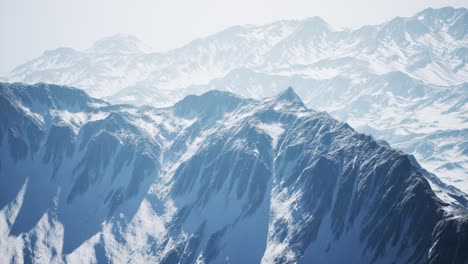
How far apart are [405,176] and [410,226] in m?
24.3

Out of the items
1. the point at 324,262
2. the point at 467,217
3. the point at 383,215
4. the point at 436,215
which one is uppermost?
the point at 467,217

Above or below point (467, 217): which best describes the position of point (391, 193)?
below

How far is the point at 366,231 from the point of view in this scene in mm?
198625

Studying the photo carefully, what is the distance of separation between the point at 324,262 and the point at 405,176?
46.3 m

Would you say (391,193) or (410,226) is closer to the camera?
(410,226)

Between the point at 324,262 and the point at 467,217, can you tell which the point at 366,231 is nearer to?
the point at 324,262

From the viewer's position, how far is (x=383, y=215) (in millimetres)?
195875

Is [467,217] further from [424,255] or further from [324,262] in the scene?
[324,262]

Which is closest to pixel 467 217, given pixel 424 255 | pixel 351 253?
pixel 424 255

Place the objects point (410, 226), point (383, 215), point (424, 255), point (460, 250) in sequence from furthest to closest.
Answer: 1. point (383, 215)
2. point (410, 226)
3. point (424, 255)
4. point (460, 250)

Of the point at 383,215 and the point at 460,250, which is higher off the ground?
the point at 460,250

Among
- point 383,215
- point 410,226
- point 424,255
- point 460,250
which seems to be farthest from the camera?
point 383,215

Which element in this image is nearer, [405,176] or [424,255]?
[424,255]

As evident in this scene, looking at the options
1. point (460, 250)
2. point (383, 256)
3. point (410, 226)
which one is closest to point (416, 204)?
point (410, 226)
